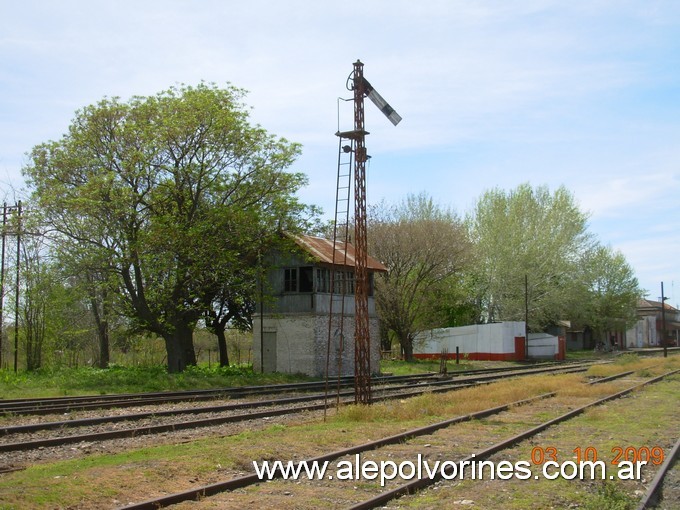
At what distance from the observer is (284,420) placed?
1664cm

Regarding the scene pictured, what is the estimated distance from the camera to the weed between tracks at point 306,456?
8.41m

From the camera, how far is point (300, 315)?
33375 millimetres

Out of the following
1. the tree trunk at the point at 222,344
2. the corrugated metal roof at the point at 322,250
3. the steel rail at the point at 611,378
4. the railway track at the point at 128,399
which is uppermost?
the corrugated metal roof at the point at 322,250

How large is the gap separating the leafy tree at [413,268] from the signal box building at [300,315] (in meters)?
13.0

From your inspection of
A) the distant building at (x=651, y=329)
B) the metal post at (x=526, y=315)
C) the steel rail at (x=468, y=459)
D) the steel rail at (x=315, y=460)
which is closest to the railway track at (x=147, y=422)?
the steel rail at (x=315, y=460)

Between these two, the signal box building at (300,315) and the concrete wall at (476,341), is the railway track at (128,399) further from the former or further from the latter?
the concrete wall at (476,341)

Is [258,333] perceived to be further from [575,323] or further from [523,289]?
[575,323]

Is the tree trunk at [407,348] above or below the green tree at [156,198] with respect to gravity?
below

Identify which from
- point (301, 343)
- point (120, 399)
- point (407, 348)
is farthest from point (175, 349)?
point (407, 348)

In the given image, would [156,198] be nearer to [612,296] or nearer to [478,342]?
[478,342]

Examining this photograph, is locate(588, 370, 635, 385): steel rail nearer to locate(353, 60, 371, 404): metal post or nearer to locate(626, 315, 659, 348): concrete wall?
locate(353, 60, 371, 404): metal post

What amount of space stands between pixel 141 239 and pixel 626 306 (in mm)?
59620

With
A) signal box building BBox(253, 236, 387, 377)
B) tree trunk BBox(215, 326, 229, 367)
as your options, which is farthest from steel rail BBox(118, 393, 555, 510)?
tree trunk BBox(215, 326, 229, 367)

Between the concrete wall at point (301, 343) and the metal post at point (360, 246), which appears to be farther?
the concrete wall at point (301, 343)
